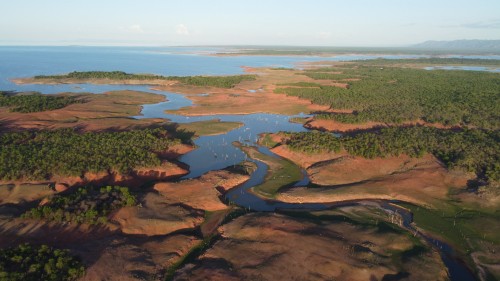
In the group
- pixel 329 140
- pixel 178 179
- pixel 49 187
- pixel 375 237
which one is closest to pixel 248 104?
pixel 329 140

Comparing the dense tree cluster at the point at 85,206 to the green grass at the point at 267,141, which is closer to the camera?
the dense tree cluster at the point at 85,206

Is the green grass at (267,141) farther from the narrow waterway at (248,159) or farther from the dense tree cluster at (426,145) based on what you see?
the dense tree cluster at (426,145)

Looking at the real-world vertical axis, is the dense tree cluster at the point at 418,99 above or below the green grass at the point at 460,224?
above

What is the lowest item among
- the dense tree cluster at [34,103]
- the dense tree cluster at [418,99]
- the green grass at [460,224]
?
the green grass at [460,224]

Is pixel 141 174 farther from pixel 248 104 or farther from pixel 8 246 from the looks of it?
pixel 248 104

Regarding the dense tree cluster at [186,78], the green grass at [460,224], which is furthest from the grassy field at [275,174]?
the dense tree cluster at [186,78]

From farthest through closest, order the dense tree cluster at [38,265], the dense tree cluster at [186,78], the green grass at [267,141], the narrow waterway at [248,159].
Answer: the dense tree cluster at [186,78]
the green grass at [267,141]
the narrow waterway at [248,159]
the dense tree cluster at [38,265]
